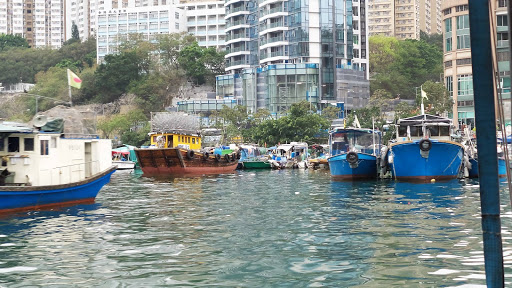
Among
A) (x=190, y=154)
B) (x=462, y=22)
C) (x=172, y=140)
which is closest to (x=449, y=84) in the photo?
(x=462, y=22)

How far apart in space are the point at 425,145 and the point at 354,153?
4539 mm

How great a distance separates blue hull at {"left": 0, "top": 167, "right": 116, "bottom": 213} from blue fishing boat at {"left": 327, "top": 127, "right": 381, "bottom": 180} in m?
15.6

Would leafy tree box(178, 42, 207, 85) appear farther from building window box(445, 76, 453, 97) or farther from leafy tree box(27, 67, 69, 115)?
building window box(445, 76, 453, 97)

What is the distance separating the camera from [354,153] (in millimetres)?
35500

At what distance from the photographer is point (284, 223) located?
1742 cm

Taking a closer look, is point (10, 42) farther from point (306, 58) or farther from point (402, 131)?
point (402, 131)

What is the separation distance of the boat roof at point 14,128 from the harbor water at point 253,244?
8.83ft

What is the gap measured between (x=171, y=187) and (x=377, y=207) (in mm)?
14734

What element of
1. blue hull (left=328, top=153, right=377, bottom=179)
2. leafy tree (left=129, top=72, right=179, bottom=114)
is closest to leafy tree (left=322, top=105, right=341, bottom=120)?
leafy tree (left=129, top=72, right=179, bottom=114)

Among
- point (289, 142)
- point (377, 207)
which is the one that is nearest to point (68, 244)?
point (377, 207)

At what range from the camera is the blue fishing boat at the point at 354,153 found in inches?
1410

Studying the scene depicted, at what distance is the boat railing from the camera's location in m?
21.5

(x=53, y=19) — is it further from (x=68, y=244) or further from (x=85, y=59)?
(x=68, y=244)

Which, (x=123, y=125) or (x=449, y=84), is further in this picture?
(x=123, y=125)
